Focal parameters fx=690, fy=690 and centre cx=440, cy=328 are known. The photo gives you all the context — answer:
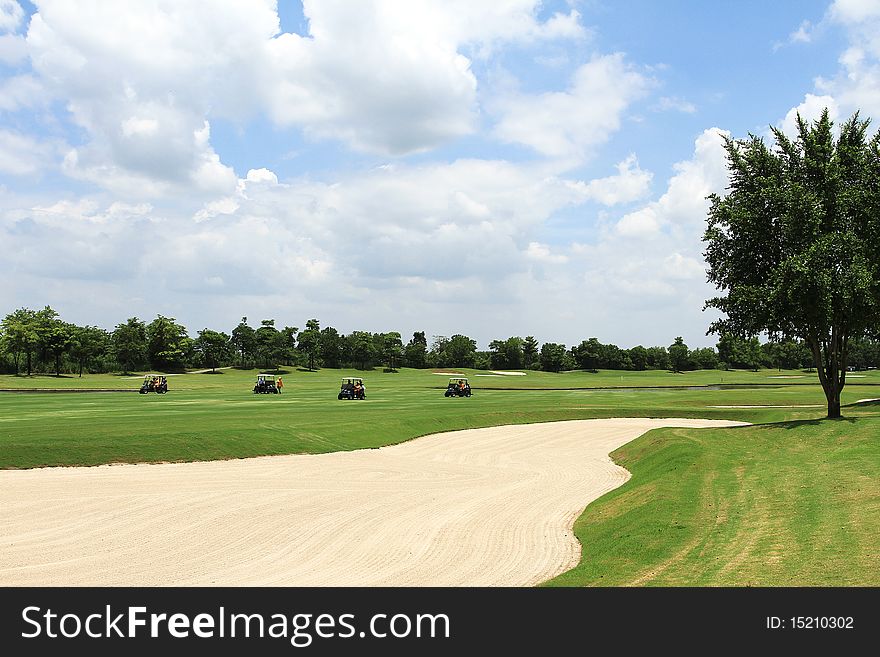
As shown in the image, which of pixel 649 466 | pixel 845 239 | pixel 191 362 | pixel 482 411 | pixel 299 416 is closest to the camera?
pixel 649 466

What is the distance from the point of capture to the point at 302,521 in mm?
22266

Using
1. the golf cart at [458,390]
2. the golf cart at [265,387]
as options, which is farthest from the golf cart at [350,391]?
the golf cart at [265,387]

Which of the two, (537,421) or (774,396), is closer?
(537,421)

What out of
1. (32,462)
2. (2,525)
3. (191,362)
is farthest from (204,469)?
(191,362)

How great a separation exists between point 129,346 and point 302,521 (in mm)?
169463

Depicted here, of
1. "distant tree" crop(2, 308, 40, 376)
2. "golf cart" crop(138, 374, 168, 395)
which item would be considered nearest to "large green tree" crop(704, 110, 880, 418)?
"golf cart" crop(138, 374, 168, 395)

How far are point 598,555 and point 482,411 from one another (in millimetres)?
45525

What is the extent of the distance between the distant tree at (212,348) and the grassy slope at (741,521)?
170560 mm

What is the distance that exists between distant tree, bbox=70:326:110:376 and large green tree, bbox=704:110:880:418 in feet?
504

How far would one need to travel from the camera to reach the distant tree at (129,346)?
575ft

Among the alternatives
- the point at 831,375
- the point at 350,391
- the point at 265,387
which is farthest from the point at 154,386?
the point at 831,375

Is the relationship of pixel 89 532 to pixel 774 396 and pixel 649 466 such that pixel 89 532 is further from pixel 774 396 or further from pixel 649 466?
pixel 774 396

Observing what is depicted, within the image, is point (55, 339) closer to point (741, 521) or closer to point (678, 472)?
point (678, 472)

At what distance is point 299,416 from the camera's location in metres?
52.9
